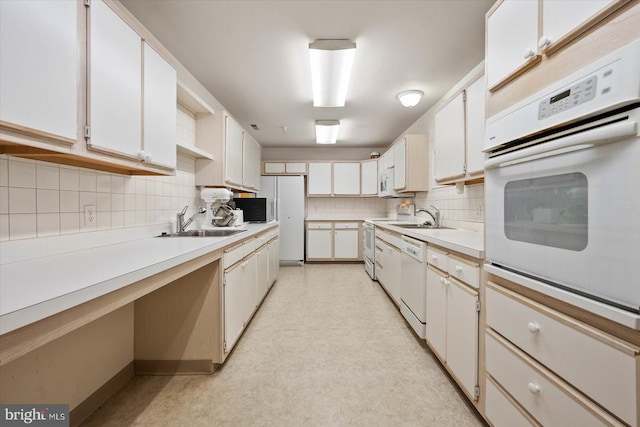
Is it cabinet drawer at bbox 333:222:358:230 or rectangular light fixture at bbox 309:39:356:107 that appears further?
cabinet drawer at bbox 333:222:358:230

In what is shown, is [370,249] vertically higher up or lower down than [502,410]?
higher up

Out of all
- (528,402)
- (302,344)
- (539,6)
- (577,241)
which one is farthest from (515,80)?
(302,344)

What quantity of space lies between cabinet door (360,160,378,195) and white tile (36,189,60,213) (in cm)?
477

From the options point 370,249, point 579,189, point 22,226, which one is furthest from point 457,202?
point 22,226

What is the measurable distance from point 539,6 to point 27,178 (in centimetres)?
228

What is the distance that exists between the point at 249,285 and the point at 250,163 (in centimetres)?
205

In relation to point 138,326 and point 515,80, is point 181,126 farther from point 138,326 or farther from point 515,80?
point 515,80

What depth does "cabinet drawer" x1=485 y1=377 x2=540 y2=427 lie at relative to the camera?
3.45 ft

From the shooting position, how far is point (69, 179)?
1.39 meters

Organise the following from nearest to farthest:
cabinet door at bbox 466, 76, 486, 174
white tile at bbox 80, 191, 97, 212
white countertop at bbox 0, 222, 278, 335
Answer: white countertop at bbox 0, 222, 278, 335 < white tile at bbox 80, 191, 97, 212 < cabinet door at bbox 466, 76, 486, 174

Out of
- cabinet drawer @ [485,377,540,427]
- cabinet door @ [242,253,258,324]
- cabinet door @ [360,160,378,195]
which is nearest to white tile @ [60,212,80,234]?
cabinet door @ [242,253,258,324]

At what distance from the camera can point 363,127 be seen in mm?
4445

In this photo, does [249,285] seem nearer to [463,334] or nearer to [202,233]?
[202,233]

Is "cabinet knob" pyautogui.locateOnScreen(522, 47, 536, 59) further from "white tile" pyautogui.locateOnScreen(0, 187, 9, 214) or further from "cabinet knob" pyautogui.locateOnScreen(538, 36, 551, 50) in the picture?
"white tile" pyautogui.locateOnScreen(0, 187, 9, 214)
